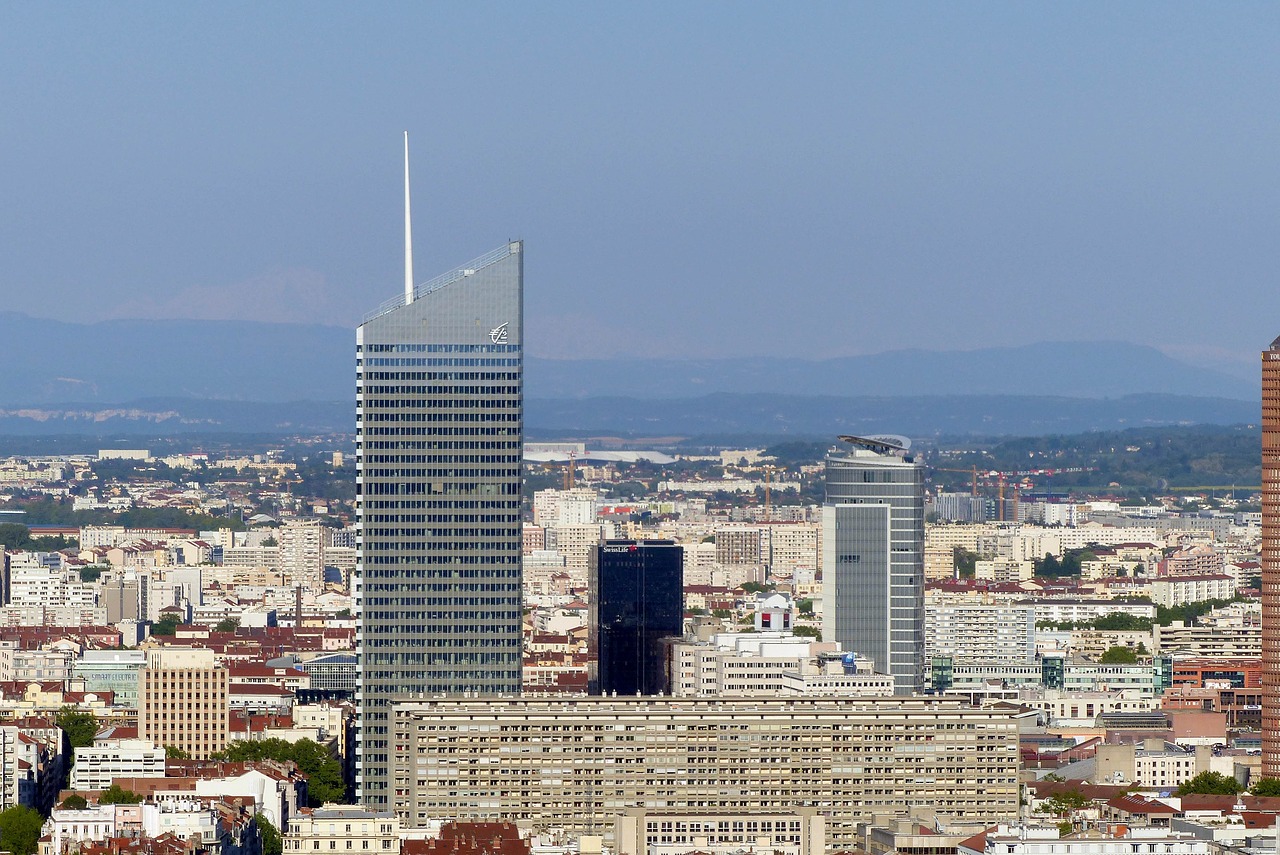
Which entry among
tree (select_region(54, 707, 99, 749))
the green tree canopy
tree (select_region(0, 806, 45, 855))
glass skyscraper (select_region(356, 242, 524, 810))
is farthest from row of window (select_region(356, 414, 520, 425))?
tree (select_region(0, 806, 45, 855))

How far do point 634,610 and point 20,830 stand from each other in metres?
43.3

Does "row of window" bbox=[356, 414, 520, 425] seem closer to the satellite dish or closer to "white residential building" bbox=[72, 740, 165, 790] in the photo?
"white residential building" bbox=[72, 740, 165, 790]

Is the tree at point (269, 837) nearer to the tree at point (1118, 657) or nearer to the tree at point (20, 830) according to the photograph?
the tree at point (20, 830)

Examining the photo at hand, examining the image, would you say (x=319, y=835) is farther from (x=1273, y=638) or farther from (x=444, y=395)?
(x=1273, y=638)

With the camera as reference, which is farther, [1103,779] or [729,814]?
[1103,779]

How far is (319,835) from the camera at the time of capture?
7650 cm

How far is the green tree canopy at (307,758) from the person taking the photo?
9569 centimetres

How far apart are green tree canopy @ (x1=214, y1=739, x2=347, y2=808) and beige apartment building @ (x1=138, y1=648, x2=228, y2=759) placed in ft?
5.83

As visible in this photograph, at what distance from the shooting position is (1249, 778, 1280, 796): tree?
297 feet

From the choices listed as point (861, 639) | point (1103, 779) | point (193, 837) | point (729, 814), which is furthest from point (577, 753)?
point (861, 639)

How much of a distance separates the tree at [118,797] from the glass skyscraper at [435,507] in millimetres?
9070

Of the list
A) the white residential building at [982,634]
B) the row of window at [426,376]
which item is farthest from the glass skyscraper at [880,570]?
the white residential building at [982,634]

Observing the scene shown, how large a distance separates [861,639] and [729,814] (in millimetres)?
33154

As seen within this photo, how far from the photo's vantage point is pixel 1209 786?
93250 millimetres
